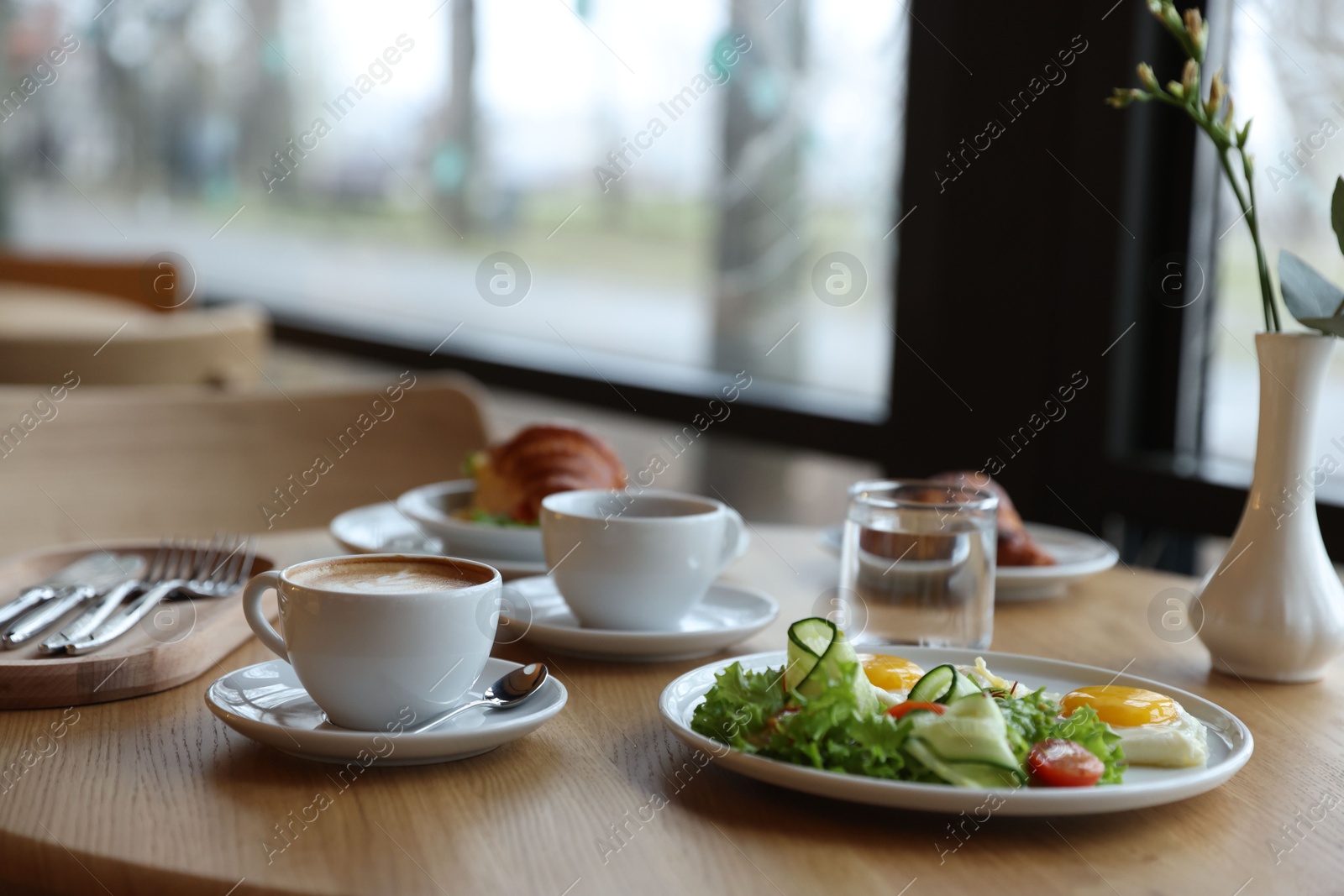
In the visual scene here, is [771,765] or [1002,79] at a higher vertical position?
[1002,79]

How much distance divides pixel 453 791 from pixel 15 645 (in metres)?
0.41

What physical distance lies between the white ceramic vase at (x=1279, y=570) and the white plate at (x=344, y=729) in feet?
1.77

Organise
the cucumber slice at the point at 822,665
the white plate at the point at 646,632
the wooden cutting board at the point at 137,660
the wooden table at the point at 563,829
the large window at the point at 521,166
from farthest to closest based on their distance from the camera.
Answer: the large window at the point at 521,166 < the white plate at the point at 646,632 < the wooden cutting board at the point at 137,660 < the cucumber slice at the point at 822,665 < the wooden table at the point at 563,829

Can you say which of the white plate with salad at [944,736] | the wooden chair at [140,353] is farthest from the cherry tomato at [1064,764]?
the wooden chair at [140,353]

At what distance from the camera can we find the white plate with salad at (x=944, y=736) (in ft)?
2.22

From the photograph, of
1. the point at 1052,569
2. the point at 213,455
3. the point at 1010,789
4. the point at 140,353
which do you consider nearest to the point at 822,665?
the point at 1010,789

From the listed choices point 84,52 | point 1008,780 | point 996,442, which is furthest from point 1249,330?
point 84,52

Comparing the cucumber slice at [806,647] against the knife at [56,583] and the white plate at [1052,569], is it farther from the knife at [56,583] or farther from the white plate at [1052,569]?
the knife at [56,583]

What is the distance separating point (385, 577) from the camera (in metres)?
0.83

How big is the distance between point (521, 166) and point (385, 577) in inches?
110

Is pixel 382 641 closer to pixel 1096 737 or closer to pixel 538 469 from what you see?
pixel 1096 737

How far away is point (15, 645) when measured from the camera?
0.94 metres

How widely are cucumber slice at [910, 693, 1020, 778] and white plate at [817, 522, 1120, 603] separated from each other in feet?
1.78

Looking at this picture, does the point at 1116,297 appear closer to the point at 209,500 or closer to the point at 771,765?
the point at 209,500
